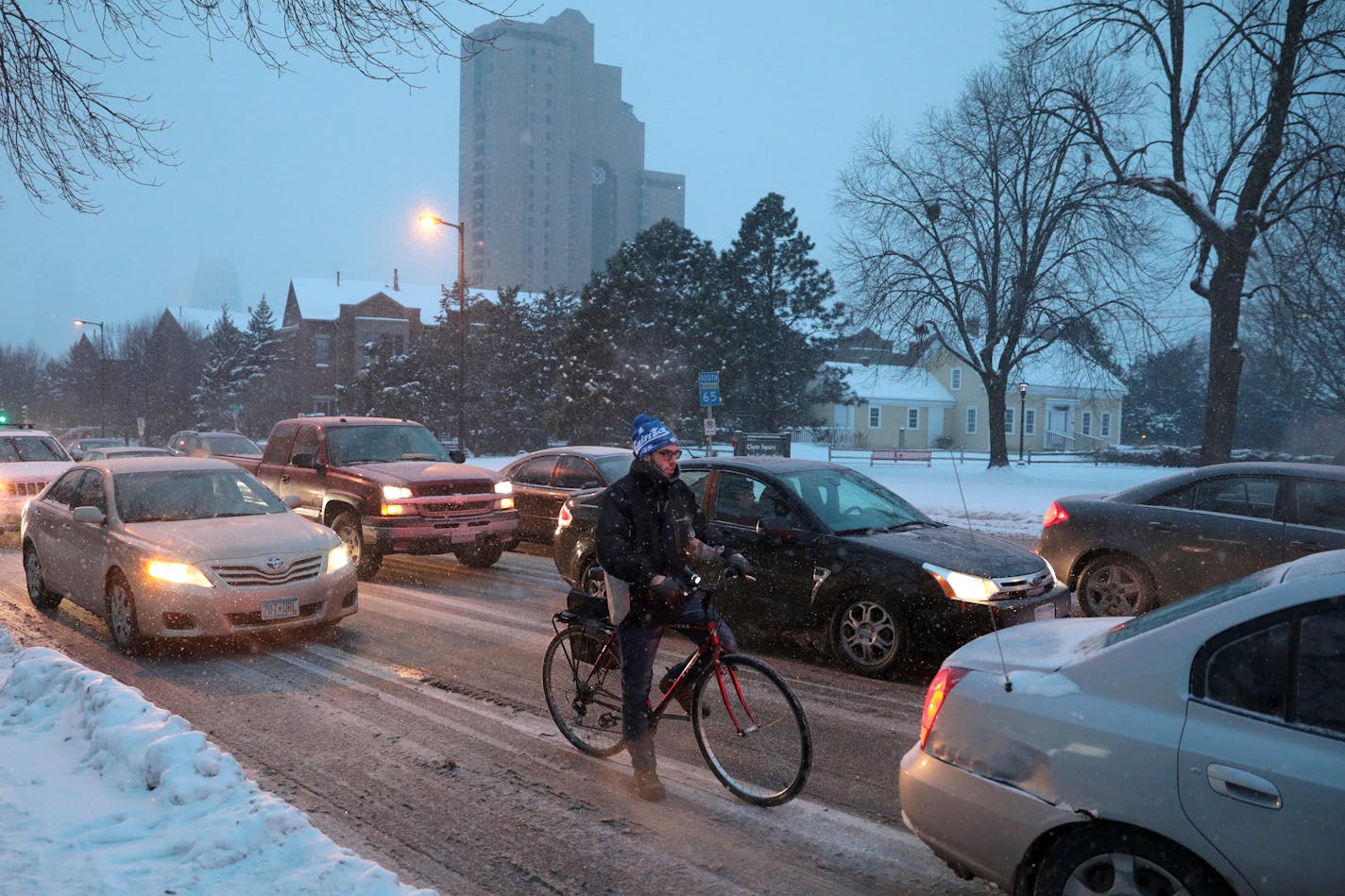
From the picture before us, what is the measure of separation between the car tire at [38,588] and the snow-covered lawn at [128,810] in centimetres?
393

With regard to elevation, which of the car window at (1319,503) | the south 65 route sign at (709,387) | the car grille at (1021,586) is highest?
the south 65 route sign at (709,387)

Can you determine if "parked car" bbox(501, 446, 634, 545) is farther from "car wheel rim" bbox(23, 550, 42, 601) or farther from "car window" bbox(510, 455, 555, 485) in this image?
"car wheel rim" bbox(23, 550, 42, 601)

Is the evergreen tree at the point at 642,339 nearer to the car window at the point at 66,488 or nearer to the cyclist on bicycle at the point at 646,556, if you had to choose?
the car window at the point at 66,488

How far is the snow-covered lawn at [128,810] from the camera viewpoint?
3697mm

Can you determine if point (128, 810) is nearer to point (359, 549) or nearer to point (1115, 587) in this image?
point (359, 549)

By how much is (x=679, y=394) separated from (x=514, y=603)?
36.0 m

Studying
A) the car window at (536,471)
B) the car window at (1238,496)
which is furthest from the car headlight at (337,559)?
the car window at (1238,496)

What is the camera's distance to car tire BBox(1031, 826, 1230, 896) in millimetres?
2744

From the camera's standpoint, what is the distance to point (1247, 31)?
2225 cm

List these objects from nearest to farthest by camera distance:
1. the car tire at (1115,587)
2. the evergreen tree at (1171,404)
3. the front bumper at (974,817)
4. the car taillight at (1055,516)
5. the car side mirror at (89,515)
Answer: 1. the front bumper at (974,817)
2. the car side mirror at (89,515)
3. the car tire at (1115,587)
4. the car taillight at (1055,516)
5. the evergreen tree at (1171,404)

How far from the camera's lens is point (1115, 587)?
29.5ft

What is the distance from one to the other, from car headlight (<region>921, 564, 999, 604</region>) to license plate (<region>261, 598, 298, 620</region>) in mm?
5012

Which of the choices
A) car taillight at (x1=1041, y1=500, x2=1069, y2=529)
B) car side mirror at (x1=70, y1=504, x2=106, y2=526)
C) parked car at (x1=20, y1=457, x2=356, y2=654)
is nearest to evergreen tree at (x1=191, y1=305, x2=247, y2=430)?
parked car at (x1=20, y1=457, x2=356, y2=654)

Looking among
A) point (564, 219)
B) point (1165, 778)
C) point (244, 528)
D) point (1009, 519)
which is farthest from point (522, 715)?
point (564, 219)
